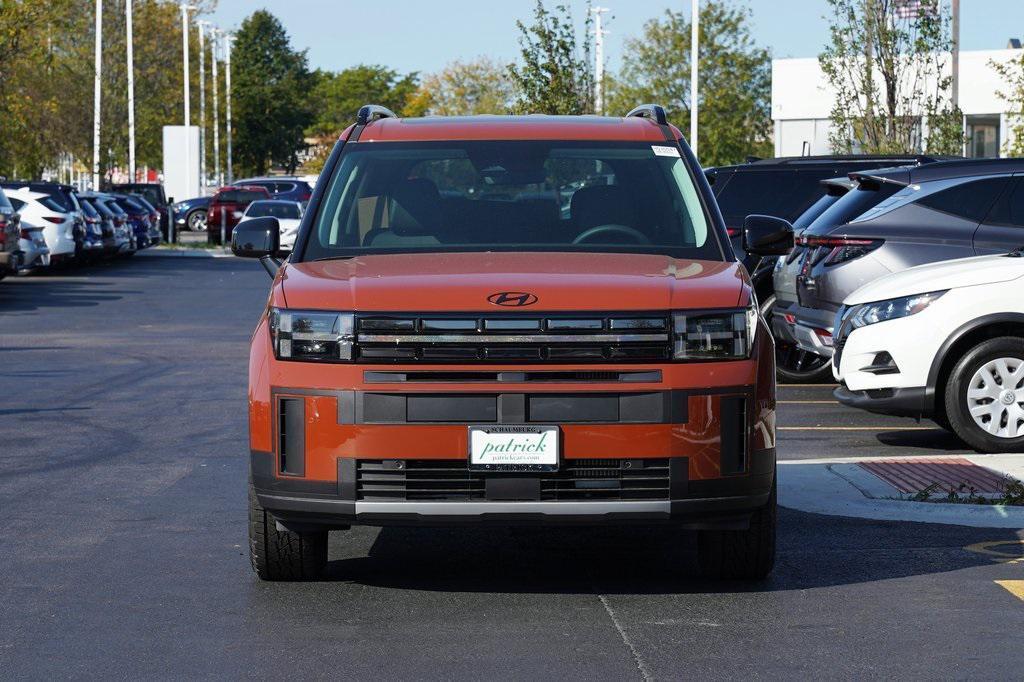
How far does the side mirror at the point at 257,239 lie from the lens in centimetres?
813

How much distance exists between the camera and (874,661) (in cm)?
601

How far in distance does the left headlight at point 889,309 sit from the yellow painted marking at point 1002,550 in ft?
10.9

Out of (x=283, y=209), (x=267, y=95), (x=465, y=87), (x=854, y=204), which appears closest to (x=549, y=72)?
(x=283, y=209)

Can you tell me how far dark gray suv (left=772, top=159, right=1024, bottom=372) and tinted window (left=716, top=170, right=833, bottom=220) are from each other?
11.4 ft

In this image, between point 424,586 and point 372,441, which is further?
point 424,586

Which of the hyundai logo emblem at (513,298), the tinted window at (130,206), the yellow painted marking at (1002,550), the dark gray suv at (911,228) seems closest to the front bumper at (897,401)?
the dark gray suv at (911,228)

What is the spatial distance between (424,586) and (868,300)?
5181 mm

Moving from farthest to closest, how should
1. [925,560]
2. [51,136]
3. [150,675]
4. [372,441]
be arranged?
[51,136]
[925,560]
[372,441]
[150,675]

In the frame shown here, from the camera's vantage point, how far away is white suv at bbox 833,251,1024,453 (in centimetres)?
1116

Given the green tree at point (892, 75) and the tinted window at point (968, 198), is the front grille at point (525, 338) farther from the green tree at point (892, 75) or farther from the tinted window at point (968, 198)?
the green tree at point (892, 75)

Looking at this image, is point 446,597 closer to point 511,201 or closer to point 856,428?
point 511,201

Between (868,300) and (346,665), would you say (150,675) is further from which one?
(868,300)

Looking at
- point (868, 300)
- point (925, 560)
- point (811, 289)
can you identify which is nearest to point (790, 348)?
point (811, 289)

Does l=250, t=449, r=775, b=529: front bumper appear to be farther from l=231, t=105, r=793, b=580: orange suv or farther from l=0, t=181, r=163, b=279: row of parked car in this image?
l=0, t=181, r=163, b=279: row of parked car
